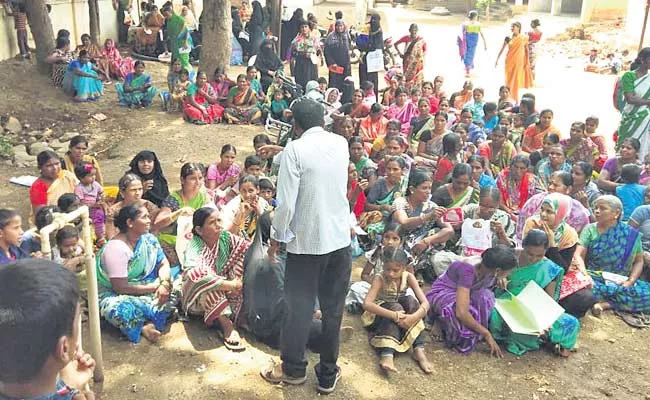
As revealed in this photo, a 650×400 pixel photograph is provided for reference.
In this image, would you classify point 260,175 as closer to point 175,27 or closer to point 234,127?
point 234,127

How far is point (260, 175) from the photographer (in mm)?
5590

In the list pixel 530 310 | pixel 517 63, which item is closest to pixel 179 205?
pixel 530 310

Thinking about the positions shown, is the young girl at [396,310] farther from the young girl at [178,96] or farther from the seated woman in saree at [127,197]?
the young girl at [178,96]

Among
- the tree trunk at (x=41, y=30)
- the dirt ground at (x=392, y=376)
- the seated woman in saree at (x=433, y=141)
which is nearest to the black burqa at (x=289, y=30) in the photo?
the tree trunk at (x=41, y=30)

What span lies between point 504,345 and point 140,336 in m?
2.40

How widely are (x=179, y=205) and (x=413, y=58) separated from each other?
6763 millimetres

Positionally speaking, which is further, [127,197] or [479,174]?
[479,174]

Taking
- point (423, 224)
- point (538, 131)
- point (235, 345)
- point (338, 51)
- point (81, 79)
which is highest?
point (338, 51)

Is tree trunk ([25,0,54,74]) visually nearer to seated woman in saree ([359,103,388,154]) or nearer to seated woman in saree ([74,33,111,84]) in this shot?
seated woman in saree ([74,33,111,84])

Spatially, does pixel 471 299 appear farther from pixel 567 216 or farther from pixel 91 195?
pixel 91 195

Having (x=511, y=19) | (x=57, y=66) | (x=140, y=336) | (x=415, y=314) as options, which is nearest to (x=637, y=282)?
(x=415, y=314)

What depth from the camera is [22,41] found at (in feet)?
35.2

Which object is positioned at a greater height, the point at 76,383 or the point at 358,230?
the point at 76,383

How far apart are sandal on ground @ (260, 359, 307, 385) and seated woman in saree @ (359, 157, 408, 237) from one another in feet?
6.88
